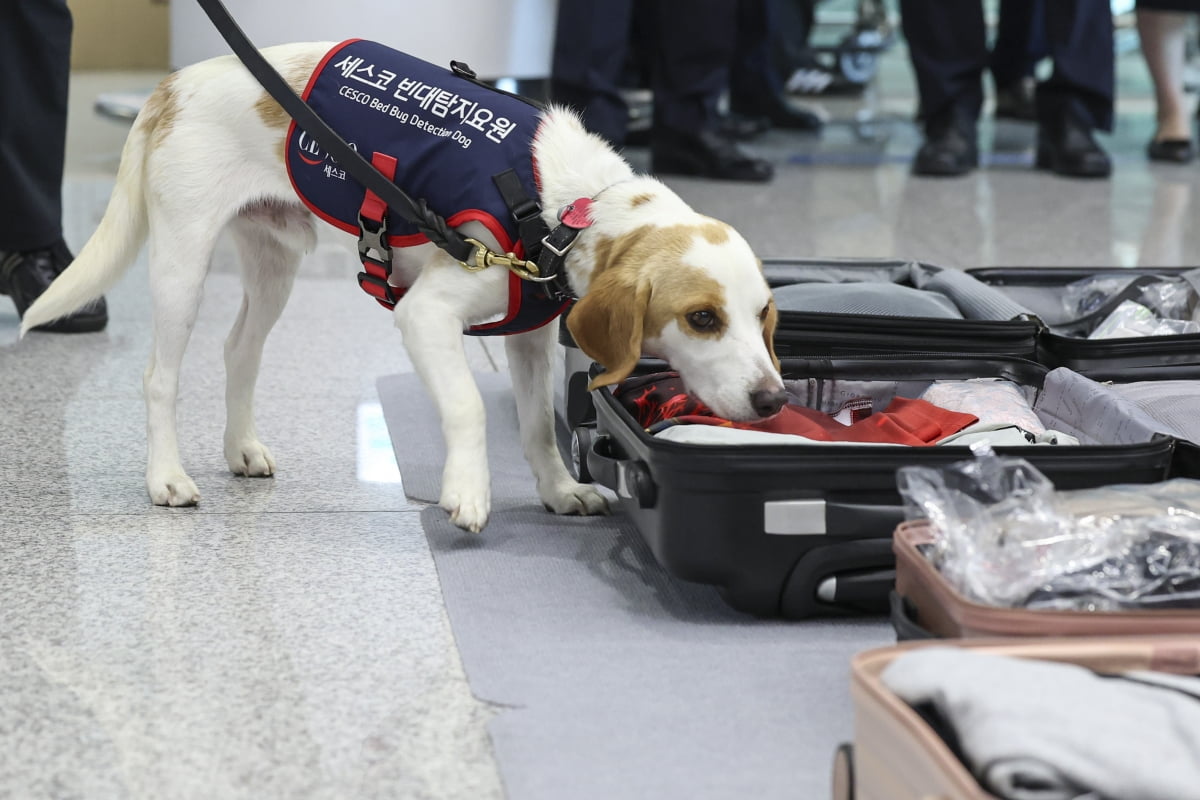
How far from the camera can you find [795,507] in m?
1.52

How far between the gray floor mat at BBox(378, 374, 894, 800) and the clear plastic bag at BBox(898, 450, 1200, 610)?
22 cm

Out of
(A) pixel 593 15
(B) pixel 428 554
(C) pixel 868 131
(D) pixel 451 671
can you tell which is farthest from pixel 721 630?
(C) pixel 868 131

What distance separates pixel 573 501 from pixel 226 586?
515 mm

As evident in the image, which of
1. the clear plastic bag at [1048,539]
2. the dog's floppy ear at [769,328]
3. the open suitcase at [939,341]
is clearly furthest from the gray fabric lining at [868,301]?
the clear plastic bag at [1048,539]

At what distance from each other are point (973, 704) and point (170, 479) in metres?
1.32

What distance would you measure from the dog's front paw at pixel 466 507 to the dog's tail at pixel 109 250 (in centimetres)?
65

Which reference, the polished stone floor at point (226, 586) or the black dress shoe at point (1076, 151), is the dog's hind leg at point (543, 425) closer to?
the polished stone floor at point (226, 586)

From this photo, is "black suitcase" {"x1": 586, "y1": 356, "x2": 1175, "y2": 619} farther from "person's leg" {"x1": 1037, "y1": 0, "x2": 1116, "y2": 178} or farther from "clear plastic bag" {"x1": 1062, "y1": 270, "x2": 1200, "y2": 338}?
"person's leg" {"x1": 1037, "y1": 0, "x2": 1116, "y2": 178}

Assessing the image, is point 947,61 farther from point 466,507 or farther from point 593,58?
point 466,507

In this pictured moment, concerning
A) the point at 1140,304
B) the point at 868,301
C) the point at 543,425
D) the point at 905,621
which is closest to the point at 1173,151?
the point at 1140,304

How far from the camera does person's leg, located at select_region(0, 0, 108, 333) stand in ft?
9.12

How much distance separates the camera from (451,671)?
4.83 ft

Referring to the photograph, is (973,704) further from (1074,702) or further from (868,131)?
(868,131)

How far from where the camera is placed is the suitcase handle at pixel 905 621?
1.28 meters
